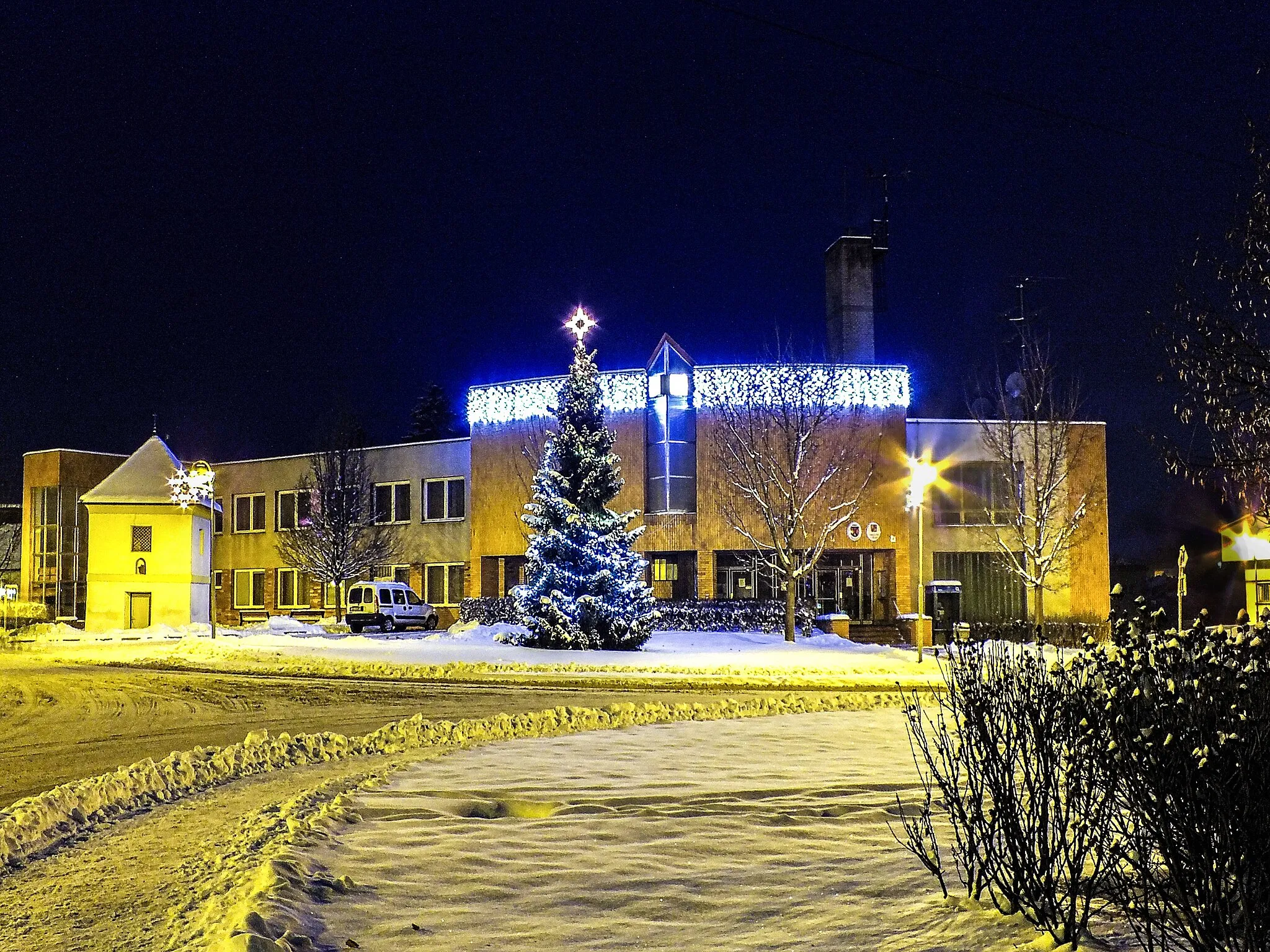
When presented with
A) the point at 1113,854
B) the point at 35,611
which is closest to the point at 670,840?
the point at 1113,854

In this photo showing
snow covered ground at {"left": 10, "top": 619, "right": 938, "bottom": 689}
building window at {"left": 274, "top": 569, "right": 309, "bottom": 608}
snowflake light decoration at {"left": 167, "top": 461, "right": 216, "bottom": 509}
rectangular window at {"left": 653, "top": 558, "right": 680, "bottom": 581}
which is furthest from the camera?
building window at {"left": 274, "top": 569, "right": 309, "bottom": 608}

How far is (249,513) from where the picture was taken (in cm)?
5853

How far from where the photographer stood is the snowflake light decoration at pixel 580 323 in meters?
32.5

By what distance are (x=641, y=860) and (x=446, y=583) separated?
46232mm

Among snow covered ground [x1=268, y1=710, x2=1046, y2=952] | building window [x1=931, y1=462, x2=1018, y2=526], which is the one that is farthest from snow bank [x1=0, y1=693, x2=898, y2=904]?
building window [x1=931, y1=462, x2=1018, y2=526]

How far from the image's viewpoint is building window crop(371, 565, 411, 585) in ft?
174

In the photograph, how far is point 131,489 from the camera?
47.9 meters

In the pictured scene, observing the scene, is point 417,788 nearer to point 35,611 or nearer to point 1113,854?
point 1113,854

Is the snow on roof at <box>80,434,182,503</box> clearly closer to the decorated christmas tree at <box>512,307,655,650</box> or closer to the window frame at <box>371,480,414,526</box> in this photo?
the window frame at <box>371,480,414,526</box>

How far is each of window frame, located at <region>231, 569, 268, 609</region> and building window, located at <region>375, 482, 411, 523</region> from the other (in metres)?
7.96

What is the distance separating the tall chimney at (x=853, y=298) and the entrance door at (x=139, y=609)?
29.6 m

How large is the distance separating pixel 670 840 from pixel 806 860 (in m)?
Answer: 1.00

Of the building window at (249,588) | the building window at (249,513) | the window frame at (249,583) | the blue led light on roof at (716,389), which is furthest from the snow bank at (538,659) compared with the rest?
the building window at (249,513)

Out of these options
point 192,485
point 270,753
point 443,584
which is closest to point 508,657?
point 270,753
